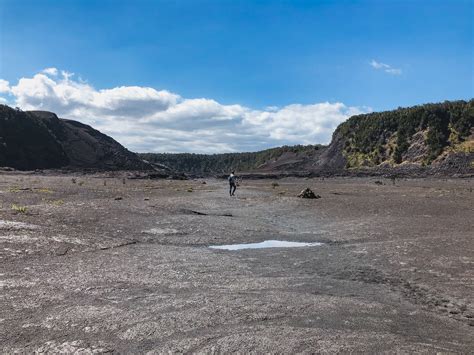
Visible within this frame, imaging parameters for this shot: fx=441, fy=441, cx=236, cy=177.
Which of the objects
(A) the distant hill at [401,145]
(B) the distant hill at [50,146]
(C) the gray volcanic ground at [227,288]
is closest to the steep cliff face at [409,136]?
(A) the distant hill at [401,145]

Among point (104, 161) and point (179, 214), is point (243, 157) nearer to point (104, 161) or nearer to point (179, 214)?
point (104, 161)

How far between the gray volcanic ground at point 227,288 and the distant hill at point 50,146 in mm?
93883

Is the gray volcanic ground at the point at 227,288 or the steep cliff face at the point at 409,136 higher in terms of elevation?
the steep cliff face at the point at 409,136

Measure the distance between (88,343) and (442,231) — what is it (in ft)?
50.9

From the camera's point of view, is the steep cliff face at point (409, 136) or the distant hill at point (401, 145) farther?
the steep cliff face at point (409, 136)

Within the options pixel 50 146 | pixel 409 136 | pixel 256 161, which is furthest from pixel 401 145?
pixel 50 146

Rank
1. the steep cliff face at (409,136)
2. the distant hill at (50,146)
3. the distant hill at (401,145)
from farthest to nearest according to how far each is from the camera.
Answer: the distant hill at (50,146)
the steep cliff face at (409,136)
the distant hill at (401,145)

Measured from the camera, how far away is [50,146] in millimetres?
113125

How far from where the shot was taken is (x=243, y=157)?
177 metres

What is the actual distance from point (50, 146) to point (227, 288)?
114 meters

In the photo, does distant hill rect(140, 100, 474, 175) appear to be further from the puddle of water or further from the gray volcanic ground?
the gray volcanic ground

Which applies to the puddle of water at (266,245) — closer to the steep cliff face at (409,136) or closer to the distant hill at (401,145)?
the distant hill at (401,145)

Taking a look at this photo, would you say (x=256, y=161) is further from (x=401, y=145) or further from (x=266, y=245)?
(x=266, y=245)

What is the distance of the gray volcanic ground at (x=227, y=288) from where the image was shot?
269 inches
